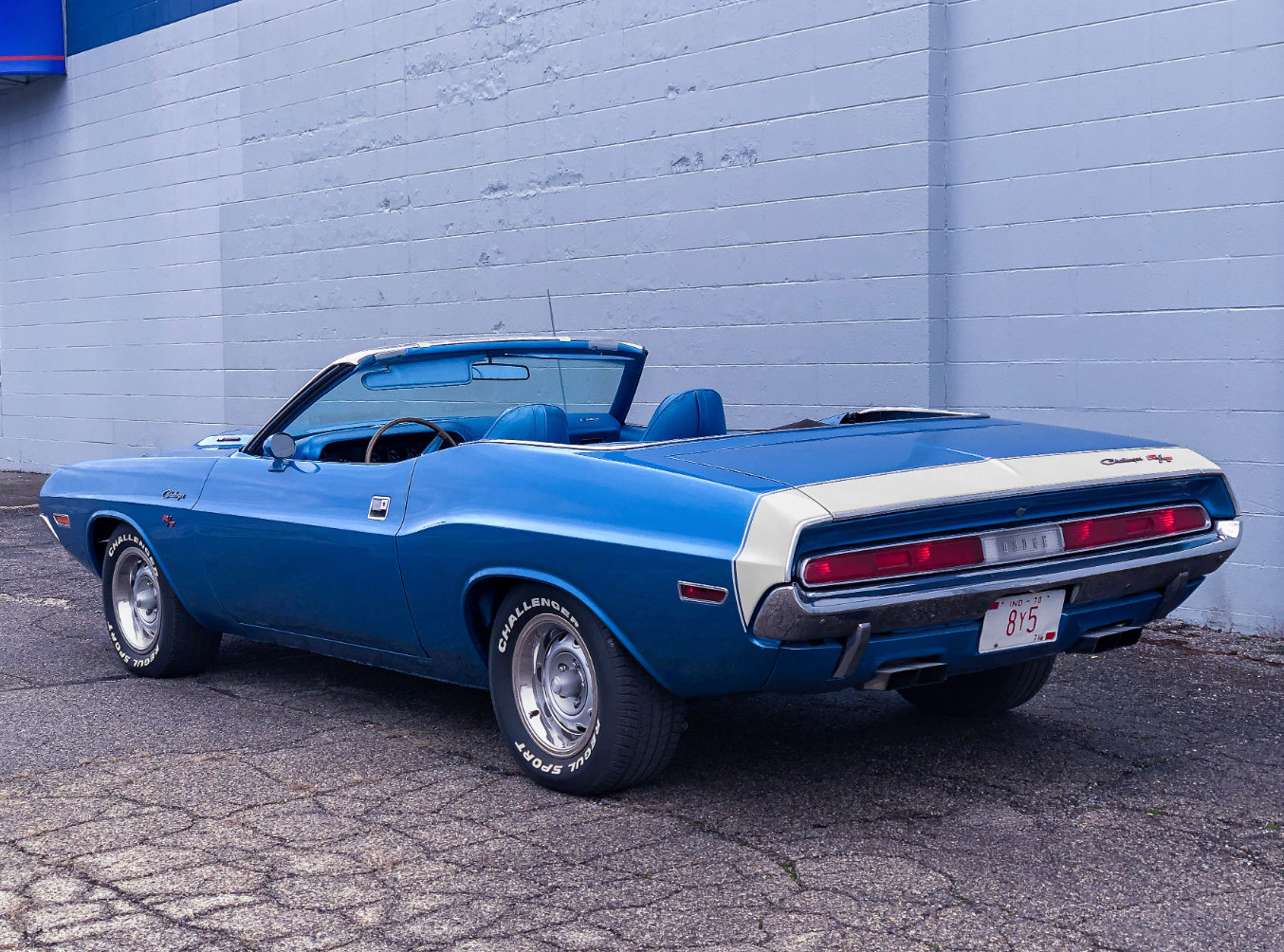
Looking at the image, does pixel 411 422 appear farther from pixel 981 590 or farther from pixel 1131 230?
pixel 1131 230

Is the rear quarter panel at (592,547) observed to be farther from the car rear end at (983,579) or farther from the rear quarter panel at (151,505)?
the rear quarter panel at (151,505)

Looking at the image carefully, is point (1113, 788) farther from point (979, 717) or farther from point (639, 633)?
point (639, 633)

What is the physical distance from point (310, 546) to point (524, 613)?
3.24ft

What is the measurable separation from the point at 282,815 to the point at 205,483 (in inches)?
68.8

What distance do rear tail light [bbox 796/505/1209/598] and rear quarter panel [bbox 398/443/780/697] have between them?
0.26 m

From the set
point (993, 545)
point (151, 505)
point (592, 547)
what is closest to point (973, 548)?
point (993, 545)

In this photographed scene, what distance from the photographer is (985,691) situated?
A: 473cm

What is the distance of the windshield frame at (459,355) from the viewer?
16.0 ft

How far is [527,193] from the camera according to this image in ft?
31.0

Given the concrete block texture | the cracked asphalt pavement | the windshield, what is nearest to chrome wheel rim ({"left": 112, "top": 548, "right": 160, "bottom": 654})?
the cracked asphalt pavement

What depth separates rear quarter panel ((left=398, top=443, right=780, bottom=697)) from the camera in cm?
356

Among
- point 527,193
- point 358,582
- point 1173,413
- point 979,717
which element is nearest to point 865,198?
point 1173,413

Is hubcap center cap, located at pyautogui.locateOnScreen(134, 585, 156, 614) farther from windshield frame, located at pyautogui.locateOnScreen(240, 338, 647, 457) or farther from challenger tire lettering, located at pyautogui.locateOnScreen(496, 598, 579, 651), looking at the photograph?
challenger tire lettering, located at pyautogui.locateOnScreen(496, 598, 579, 651)

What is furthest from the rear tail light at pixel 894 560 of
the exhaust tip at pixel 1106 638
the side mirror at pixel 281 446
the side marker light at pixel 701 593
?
the side mirror at pixel 281 446
